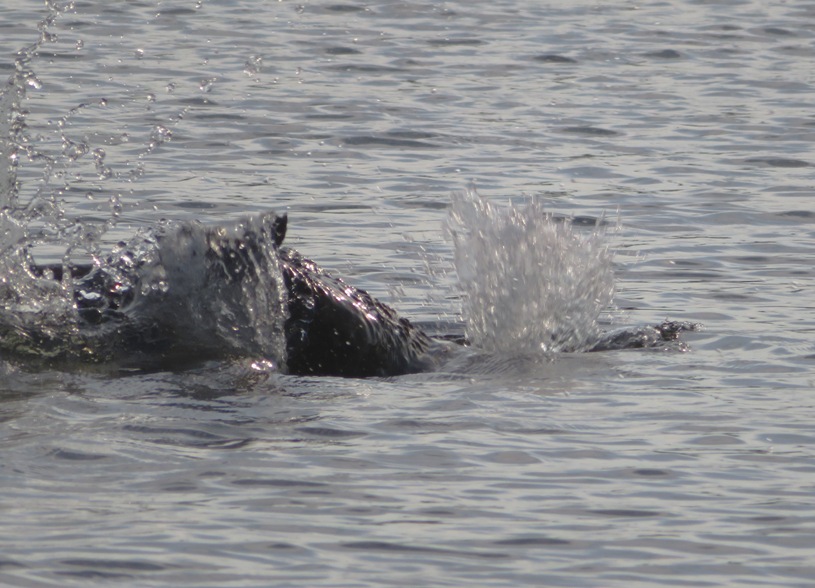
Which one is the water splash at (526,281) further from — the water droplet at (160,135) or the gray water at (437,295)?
the water droplet at (160,135)

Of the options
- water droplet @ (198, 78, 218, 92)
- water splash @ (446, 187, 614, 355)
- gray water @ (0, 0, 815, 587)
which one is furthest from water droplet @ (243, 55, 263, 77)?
water splash @ (446, 187, 614, 355)

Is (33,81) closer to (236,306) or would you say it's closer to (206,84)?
(206,84)

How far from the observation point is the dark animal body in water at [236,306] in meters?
8.08

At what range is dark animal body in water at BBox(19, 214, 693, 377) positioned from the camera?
808 cm

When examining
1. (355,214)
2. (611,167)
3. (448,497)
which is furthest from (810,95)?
(448,497)

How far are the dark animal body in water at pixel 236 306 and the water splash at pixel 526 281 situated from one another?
53 cm

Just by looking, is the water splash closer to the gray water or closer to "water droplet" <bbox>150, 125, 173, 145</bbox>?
the gray water

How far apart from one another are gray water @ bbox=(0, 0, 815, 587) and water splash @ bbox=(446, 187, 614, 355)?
36cm

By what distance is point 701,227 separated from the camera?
37.9 feet

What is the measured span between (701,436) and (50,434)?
252 centimetres

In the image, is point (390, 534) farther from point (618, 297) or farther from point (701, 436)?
point (618, 297)

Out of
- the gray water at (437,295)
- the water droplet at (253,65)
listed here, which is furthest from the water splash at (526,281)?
the water droplet at (253,65)

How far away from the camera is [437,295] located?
9.96 meters

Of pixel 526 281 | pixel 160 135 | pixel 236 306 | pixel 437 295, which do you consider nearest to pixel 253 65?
pixel 160 135
